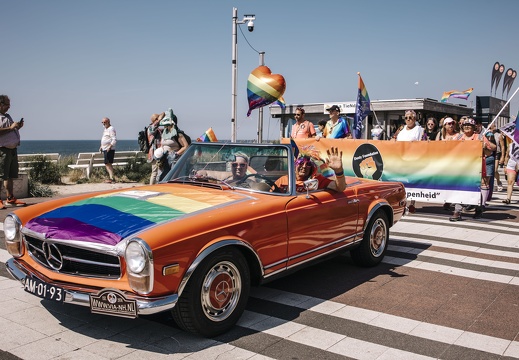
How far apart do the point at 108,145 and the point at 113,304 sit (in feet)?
40.7

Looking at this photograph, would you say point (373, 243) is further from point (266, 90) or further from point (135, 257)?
point (135, 257)

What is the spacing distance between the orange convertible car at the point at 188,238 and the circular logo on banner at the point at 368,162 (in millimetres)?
5138

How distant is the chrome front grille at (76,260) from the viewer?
3.61 metres

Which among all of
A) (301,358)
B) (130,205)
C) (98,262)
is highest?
(130,205)

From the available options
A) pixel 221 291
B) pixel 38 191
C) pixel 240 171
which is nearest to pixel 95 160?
pixel 38 191

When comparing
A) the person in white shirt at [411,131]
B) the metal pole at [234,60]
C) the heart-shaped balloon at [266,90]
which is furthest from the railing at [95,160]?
the heart-shaped balloon at [266,90]

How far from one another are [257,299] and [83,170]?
13832mm

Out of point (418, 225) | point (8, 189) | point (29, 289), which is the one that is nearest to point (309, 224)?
point (29, 289)

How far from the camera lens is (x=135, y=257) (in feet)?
11.3

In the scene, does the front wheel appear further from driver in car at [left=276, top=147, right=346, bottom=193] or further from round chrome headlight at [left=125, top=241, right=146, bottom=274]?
driver in car at [left=276, top=147, right=346, bottom=193]

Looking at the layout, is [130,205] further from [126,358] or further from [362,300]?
[362,300]

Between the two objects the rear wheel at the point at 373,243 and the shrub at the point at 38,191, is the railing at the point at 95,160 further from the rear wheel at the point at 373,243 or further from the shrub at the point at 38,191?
the rear wheel at the point at 373,243

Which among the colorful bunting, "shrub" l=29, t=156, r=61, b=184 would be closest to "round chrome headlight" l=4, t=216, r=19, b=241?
"shrub" l=29, t=156, r=61, b=184

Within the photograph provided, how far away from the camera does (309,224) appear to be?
15.8ft
